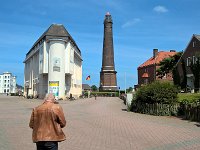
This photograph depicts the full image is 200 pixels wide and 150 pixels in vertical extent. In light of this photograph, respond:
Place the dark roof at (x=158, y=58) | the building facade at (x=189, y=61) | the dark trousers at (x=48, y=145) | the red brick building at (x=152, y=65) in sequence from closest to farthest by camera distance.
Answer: the dark trousers at (x=48, y=145), the building facade at (x=189, y=61), the red brick building at (x=152, y=65), the dark roof at (x=158, y=58)

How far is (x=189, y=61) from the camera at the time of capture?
58.9 meters

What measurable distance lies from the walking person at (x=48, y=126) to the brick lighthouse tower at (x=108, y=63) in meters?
92.7

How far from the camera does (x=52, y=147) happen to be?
6406 mm

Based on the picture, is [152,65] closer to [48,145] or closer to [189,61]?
[189,61]

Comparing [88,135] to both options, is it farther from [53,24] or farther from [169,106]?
[53,24]

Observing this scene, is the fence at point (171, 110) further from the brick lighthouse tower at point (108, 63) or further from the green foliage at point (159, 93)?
the brick lighthouse tower at point (108, 63)

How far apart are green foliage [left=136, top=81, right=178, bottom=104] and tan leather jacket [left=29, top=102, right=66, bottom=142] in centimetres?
2025

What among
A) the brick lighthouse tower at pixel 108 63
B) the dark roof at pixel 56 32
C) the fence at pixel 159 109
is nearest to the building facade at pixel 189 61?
the dark roof at pixel 56 32

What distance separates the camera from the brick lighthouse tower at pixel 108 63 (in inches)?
3898

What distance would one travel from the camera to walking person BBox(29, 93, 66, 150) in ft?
21.1

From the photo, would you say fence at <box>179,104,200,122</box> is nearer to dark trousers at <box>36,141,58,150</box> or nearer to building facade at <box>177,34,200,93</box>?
dark trousers at <box>36,141,58,150</box>

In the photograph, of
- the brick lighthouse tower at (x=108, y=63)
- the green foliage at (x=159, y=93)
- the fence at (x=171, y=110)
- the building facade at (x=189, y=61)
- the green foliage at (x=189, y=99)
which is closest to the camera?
the fence at (x=171, y=110)

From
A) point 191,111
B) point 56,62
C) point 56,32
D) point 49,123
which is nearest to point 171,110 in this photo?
point 191,111

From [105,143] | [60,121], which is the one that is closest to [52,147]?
[60,121]
